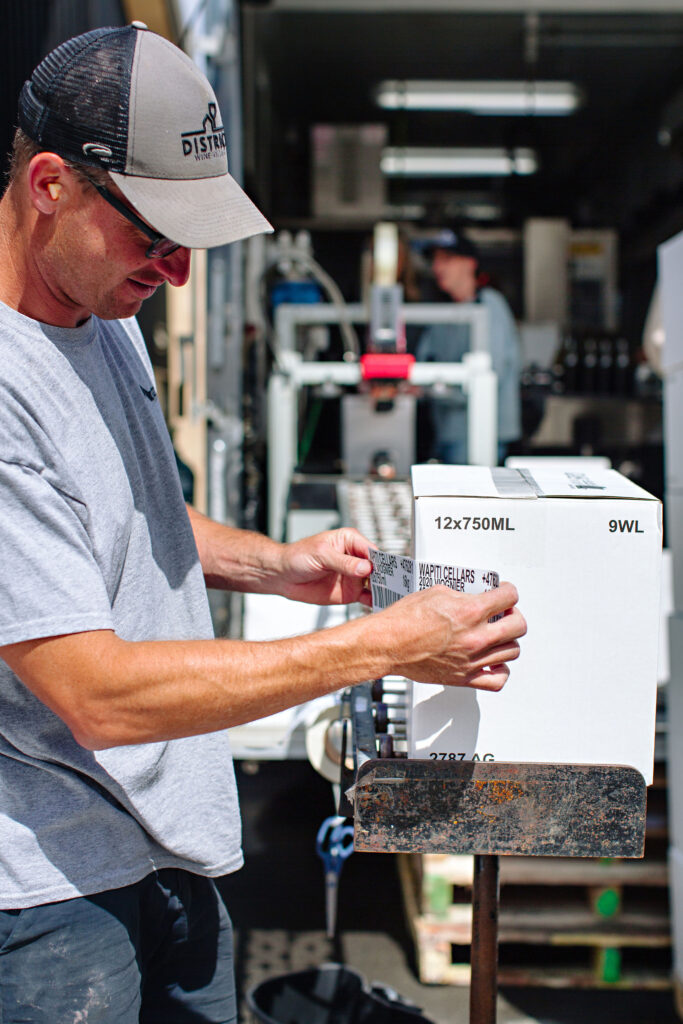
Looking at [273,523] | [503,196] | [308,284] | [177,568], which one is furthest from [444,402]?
[503,196]

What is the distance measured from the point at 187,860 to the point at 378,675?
1.36 ft

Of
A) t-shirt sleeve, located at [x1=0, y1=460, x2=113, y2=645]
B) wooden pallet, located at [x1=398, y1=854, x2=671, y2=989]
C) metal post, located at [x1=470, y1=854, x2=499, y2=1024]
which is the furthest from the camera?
wooden pallet, located at [x1=398, y1=854, x2=671, y2=989]

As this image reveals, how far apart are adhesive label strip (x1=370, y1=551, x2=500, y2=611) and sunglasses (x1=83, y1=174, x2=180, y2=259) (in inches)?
17.3

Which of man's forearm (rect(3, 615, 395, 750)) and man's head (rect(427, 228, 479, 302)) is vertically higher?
man's head (rect(427, 228, 479, 302))

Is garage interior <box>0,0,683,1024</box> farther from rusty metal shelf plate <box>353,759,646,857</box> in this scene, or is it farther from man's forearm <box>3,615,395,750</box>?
man's forearm <box>3,615,395,750</box>

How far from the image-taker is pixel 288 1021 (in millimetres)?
1960

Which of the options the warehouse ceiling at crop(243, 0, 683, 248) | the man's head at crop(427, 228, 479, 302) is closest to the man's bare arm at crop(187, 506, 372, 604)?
the man's head at crop(427, 228, 479, 302)

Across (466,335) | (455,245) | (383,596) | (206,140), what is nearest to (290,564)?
(383,596)

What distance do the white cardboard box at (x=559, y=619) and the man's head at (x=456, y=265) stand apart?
3.36 metres

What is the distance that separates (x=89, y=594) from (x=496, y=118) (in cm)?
812

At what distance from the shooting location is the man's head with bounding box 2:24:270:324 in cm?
92

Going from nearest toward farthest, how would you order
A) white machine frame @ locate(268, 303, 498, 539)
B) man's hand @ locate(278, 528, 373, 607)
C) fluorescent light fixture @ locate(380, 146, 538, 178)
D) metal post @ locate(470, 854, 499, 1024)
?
1. metal post @ locate(470, 854, 499, 1024)
2. man's hand @ locate(278, 528, 373, 607)
3. white machine frame @ locate(268, 303, 498, 539)
4. fluorescent light fixture @ locate(380, 146, 538, 178)

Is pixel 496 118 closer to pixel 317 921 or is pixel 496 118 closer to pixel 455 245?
pixel 455 245

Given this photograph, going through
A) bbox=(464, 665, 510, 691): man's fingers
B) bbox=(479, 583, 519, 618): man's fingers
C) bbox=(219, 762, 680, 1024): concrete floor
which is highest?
bbox=(479, 583, 519, 618): man's fingers
